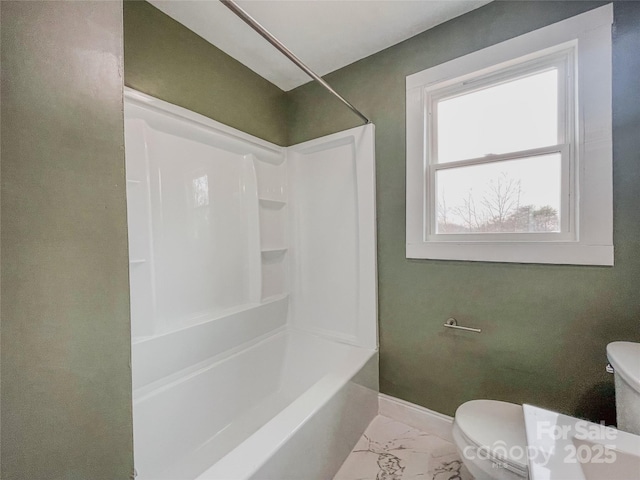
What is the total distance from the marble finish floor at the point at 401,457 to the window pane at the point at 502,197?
1.28 m

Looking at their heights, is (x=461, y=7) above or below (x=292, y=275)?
above

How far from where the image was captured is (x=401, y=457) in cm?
143

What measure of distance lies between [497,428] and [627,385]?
48 cm

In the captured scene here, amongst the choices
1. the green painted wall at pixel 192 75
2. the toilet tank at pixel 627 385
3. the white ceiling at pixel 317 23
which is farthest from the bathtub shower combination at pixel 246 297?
the toilet tank at pixel 627 385

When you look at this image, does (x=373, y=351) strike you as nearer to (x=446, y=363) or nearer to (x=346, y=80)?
(x=446, y=363)

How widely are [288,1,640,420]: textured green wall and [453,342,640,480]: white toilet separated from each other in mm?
227

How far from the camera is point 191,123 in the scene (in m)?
1.60

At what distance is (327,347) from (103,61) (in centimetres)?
193

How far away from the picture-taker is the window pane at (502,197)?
4.37ft

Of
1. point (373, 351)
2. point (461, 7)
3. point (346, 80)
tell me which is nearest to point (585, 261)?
point (373, 351)

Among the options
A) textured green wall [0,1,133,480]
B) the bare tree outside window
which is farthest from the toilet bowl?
textured green wall [0,1,133,480]

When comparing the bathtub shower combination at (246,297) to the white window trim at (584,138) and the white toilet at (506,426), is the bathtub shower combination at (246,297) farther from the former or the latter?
the white window trim at (584,138)

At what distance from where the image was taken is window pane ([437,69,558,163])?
1.34 m

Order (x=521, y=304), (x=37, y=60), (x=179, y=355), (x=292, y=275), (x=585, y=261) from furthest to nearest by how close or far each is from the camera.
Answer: (x=292, y=275), (x=179, y=355), (x=521, y=304), (x=585, y=261), (x=37, y=60)
